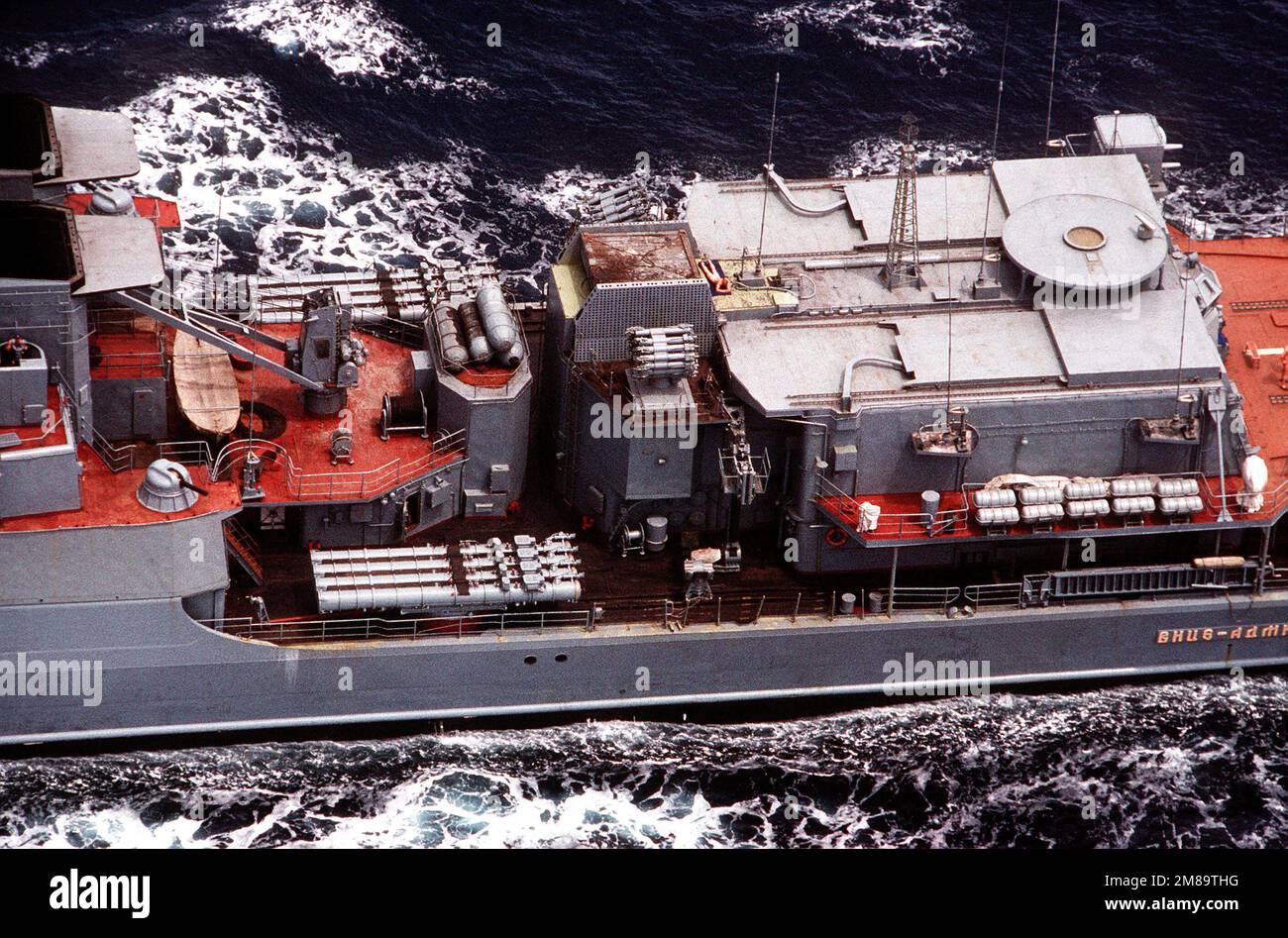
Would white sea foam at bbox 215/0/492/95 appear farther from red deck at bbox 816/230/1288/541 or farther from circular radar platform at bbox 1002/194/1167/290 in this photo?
red deck at bbox 816/230/1288/541

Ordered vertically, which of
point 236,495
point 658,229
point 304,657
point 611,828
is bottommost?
point 611,828

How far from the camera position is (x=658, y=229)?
4444cm

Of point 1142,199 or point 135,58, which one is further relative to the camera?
point 135,58

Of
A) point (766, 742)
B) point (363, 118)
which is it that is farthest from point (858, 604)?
point (363, 118)

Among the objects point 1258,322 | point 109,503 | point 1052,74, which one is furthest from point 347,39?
point 1258,322

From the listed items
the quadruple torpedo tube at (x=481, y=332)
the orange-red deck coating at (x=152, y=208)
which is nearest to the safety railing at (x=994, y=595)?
the quadruple torpedo tube at (x=481, y=332)

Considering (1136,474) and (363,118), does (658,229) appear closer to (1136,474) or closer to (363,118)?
(1136,474)

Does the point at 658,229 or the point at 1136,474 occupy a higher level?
the point at 658,229

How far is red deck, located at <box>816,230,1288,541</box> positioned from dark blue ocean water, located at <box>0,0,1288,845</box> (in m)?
3.96

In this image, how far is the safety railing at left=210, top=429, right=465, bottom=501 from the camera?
4253 centimetres

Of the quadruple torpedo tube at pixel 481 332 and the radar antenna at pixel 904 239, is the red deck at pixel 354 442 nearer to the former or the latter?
the quadruple torpedo tube at pixel 481 332

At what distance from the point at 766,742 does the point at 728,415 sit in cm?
634

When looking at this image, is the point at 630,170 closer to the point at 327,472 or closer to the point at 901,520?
the point at 327,472

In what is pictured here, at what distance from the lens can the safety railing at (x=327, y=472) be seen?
42.5 metres
